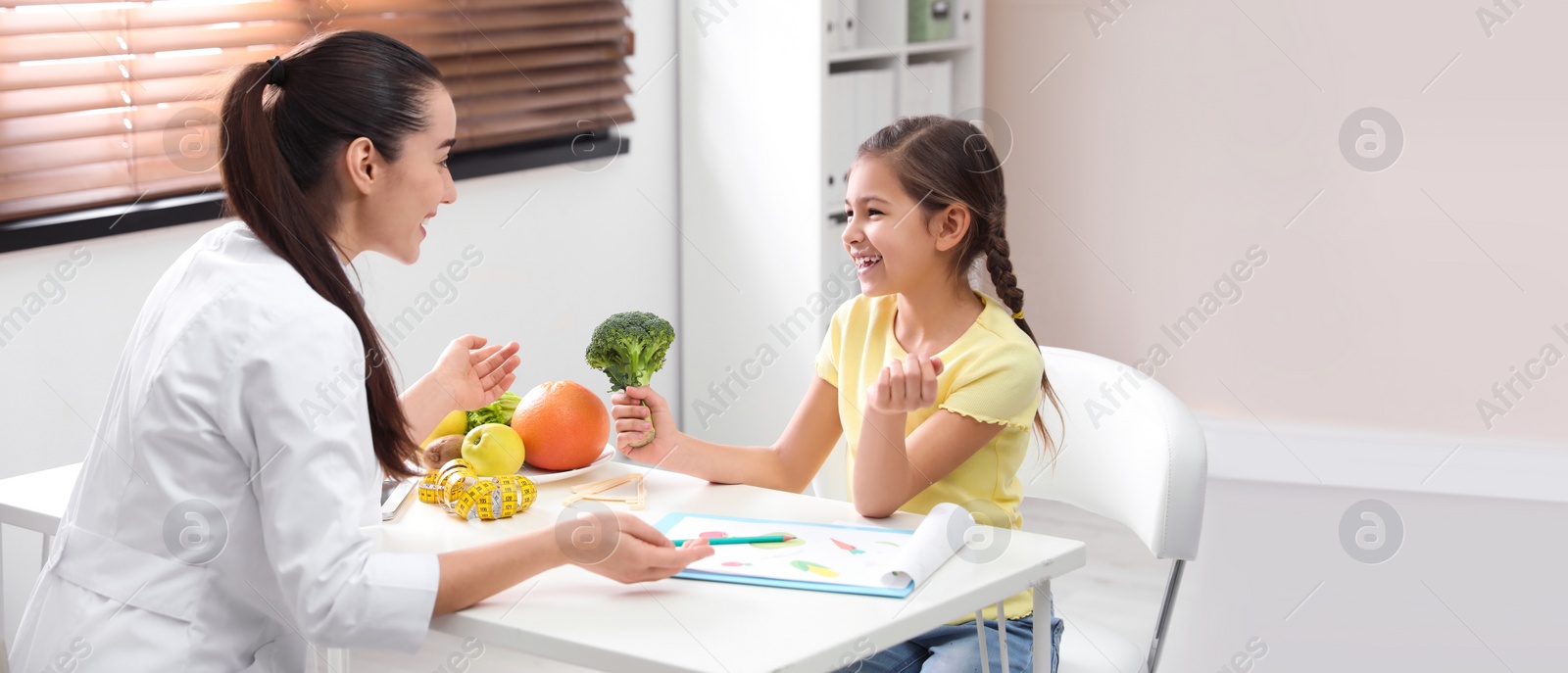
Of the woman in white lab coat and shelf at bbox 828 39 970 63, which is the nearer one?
the woman in white lab coat

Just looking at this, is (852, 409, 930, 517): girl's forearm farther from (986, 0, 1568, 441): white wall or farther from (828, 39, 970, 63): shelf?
(986, 0, 1568, 441): white wall

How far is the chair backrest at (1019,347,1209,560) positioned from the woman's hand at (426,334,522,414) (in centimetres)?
68

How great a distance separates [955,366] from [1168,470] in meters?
0.26

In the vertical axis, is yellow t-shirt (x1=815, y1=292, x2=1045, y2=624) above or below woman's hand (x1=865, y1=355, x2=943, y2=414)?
below

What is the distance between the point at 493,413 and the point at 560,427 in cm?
12

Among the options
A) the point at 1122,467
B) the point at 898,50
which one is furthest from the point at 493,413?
the point at 898,50

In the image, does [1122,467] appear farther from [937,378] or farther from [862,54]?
[862,54]

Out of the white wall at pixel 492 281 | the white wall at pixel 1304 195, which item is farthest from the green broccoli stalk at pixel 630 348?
the white wall at pixel 1304 195

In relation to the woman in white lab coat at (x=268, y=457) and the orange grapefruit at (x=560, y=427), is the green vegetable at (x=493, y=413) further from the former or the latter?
the woman in white lab coat at (x=268, y=457)

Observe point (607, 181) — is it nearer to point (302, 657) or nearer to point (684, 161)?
point (684, 161)

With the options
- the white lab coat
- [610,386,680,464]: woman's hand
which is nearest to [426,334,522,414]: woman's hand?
[610,386,680,464]: woman's hand

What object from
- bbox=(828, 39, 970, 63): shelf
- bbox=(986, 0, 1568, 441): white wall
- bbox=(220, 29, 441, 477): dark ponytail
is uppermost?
bbox=(220, 29, 441, 477): dark ponytail

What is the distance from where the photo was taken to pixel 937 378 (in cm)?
149

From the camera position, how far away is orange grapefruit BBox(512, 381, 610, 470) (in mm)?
1581
